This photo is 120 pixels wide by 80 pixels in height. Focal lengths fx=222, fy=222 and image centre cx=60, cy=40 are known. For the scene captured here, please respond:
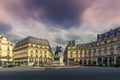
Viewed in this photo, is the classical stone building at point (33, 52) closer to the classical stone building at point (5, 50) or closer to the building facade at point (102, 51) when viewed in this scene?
the classical stone building at point (5, 50)

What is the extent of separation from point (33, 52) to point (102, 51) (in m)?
52.9

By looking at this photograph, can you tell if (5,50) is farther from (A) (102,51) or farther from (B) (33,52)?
(A) (102,51)

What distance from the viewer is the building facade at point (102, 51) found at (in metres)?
149

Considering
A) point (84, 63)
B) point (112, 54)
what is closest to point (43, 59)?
point (84, 63)

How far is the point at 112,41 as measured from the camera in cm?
15262

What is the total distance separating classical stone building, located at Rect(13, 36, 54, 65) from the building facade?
2660cm

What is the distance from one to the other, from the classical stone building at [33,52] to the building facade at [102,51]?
2660 cm

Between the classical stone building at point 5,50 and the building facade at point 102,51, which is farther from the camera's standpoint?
the building facade at point 102,51

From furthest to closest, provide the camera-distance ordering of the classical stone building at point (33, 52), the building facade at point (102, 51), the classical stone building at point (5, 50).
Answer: the classical stone building at point (33, 52) → the building facade at point (102, 51) → the classical stone building at point (5, 50)

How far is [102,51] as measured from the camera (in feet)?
545

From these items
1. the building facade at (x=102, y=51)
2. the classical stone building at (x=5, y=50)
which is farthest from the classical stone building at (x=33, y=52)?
the building facade at (x=102, y=51)

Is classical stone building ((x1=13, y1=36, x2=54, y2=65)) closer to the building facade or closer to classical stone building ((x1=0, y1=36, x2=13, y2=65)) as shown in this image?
classical stone building ((x1=0, y1=36, x2=13, y2=65))

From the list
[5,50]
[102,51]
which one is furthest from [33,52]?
[102,51]

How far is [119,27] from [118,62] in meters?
25.5
